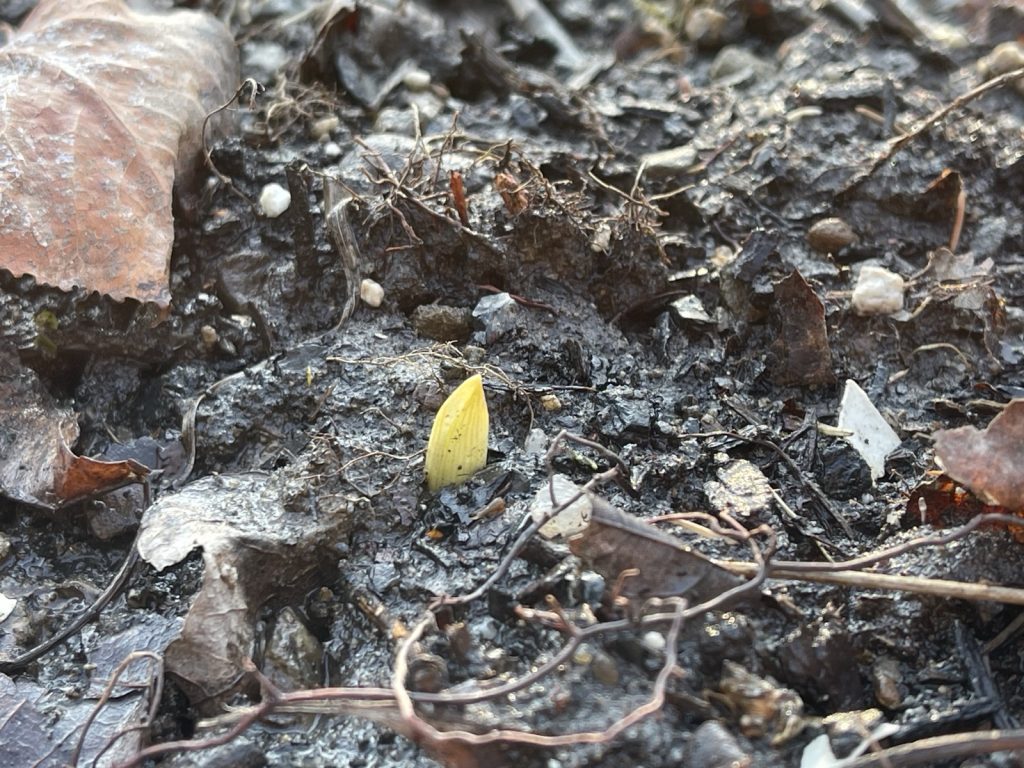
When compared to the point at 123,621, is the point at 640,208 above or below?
above

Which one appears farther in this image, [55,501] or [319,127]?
[319,127]

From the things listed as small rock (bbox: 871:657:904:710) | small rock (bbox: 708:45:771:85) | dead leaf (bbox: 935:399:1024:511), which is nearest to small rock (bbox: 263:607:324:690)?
small rock (bbox: 871:657:904:710)

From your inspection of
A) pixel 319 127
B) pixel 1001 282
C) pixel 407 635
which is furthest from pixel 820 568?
pixel 319 127

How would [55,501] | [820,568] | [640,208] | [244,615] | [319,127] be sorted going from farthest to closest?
[319,127] < [640,208] < [55,501] < [244,615] < [820,568]

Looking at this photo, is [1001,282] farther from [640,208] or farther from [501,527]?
[501,527]

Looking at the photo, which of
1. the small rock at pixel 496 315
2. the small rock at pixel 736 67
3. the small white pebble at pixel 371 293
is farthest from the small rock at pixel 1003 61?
the small white pebble at pixel 371 293

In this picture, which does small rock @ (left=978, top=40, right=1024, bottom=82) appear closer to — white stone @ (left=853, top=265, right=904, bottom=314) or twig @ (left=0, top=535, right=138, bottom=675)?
white stone @ (left=853, top=265, right=904, bottom=314)

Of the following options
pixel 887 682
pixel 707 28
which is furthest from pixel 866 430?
pixel 707 28

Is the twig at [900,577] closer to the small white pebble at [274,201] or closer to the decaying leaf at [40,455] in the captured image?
the decaying leaf at [40,455]
